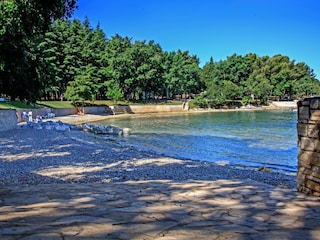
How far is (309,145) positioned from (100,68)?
62227 millimetres

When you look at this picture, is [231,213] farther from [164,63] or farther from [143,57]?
[164,63]

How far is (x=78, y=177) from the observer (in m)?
8.95

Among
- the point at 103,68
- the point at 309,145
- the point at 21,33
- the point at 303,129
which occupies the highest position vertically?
the point at 103,68

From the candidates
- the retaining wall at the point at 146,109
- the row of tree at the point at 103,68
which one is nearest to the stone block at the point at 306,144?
the row of tree at the point at 103,68

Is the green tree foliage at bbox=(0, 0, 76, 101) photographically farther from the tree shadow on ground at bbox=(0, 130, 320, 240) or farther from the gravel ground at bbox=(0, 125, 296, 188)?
the tree shadow on ground at bbox=(0, 130, 320, 240)

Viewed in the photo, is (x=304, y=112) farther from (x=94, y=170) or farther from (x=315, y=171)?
(x=94, y=170)

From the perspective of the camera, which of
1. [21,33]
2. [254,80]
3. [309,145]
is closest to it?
[309,145]

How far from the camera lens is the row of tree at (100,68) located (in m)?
10.2

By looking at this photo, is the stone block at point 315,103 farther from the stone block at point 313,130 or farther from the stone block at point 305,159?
the stone block at point 305,159

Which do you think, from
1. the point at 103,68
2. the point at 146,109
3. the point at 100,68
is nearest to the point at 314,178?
the point at 146,109

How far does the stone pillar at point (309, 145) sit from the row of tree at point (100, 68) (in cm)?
749

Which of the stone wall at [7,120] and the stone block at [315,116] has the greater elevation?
the stone block at [315,116]

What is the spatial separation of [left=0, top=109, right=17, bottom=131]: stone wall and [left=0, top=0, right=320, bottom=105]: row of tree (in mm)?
3972

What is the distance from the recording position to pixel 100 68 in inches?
2562
